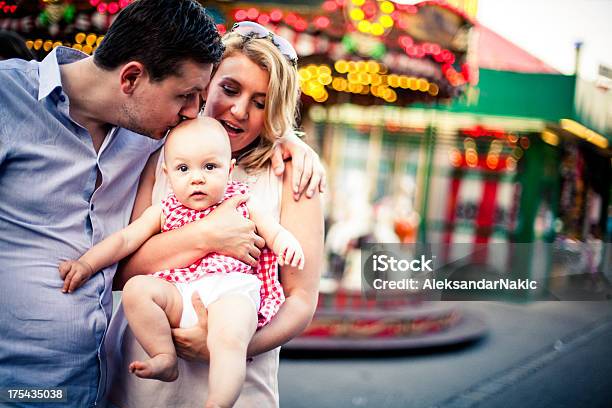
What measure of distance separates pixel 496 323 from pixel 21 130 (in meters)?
6.88

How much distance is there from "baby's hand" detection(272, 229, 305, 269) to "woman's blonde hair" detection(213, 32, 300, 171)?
0.26 metres

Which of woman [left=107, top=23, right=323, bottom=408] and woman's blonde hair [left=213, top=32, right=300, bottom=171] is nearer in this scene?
woman [left=107, top=23, right=323, bottom=408]

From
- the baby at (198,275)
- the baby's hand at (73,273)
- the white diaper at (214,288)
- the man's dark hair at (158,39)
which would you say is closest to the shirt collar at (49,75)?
the man's dark hair at (158,39)

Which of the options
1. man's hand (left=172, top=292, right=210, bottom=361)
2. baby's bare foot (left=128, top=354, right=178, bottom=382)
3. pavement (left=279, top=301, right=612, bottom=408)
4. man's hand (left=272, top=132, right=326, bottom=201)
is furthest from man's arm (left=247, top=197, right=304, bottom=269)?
pavement (left=279, top=301, right=612, bottom=408)

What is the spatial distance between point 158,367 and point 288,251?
0.41m

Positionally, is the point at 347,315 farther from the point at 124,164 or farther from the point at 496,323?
the point at 124,164

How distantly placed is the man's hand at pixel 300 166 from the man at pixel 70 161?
0.64ft

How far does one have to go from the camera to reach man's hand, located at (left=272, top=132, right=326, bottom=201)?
182 centimetres

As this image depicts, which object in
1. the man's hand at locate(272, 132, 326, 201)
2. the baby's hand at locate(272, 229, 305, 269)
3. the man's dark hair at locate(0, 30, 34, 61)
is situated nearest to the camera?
the baby's hand at locate(272, 229, 305, 269)

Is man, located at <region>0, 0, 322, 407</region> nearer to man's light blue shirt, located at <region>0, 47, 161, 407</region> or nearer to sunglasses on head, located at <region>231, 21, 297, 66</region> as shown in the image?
man's light blue shirt, located at <region>0, 47, 161, 407</region>

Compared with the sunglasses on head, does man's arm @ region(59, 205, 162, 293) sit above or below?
below

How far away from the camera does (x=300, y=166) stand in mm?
1831

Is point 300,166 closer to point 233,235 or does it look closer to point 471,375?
point 233,235

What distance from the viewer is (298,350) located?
577cm
